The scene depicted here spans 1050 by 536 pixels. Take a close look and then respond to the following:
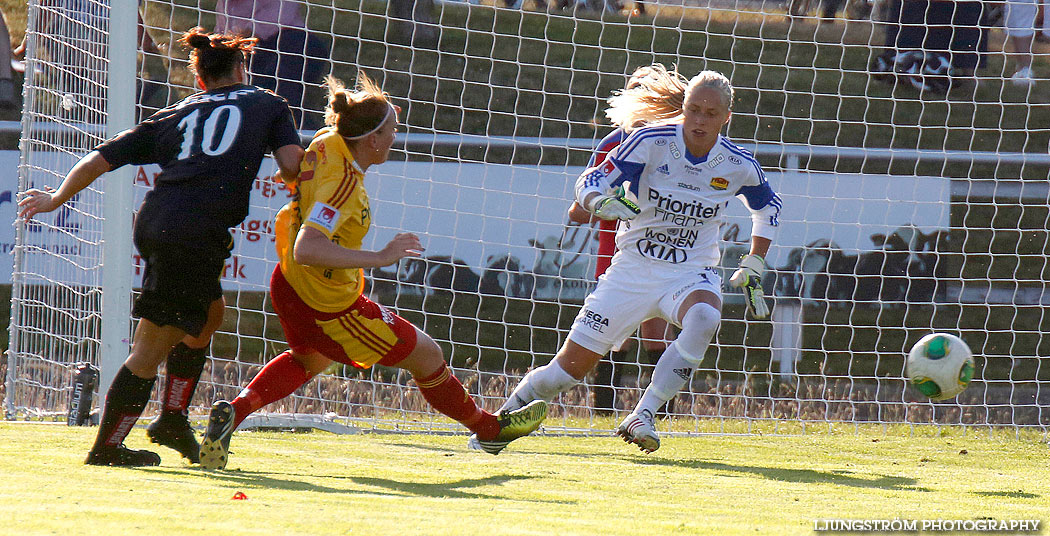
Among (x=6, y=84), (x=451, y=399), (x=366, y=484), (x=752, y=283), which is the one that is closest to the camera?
(x=366, y=484)

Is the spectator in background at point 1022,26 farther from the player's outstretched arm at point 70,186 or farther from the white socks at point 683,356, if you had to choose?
the player's outstretched arm at point 70,186

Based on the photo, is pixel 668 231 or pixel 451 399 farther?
pixel 668 231

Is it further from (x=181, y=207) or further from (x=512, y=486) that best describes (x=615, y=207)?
(x=181, y=207)

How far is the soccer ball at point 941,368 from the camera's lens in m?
4.61

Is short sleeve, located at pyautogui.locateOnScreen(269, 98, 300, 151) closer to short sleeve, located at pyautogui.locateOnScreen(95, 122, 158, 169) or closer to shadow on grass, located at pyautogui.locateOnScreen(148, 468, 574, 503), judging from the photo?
short sleeve, located at pyautogui.locateOnScreen(95, 122, 158, 169)

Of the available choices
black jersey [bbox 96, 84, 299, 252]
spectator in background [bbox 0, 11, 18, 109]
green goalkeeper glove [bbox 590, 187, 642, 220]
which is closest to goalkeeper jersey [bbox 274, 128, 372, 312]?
black jersey [bbox 96, 84, 299, 252]

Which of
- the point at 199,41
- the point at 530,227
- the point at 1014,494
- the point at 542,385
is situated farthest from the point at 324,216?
the point at 530,227

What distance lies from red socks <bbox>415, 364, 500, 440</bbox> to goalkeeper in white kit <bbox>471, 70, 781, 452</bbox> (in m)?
0.47

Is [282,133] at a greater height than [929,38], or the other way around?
[929,38]

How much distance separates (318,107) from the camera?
36.8 feet

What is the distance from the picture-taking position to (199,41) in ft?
13.5

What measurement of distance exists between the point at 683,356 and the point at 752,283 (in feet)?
1.49

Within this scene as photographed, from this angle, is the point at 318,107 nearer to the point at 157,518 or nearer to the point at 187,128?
the point at 187,128

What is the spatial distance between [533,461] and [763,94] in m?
8.69
